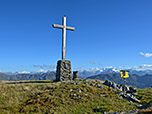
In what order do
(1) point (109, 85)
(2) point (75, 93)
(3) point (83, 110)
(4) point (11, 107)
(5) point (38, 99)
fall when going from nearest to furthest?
(3) point (83, 110) → (4) point (11, 107) → (5) point (38, 99) → (2) point (75, 93) → (1) point (109, 85)

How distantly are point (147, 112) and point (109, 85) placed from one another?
1407 centimetres

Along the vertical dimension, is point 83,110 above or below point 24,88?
below

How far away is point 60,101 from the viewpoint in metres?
16.5

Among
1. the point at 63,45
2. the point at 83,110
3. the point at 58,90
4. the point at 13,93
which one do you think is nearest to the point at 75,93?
the point at 58,90

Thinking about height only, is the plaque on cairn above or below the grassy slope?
above

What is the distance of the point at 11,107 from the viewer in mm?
15758

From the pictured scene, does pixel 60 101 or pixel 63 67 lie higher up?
pixel 63 67

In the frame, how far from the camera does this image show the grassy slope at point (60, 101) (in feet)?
49.0

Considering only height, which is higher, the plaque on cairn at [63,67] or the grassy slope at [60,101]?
the plaque on cairn at [63,67]

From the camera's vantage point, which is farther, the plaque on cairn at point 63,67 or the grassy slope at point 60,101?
the plaque on cairn at point 63,67

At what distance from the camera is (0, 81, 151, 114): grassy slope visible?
14938 mm

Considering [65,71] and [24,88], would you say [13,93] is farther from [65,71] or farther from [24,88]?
[65,71]

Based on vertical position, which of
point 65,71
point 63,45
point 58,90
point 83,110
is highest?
point 63,45

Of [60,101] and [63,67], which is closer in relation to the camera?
[60,101]
